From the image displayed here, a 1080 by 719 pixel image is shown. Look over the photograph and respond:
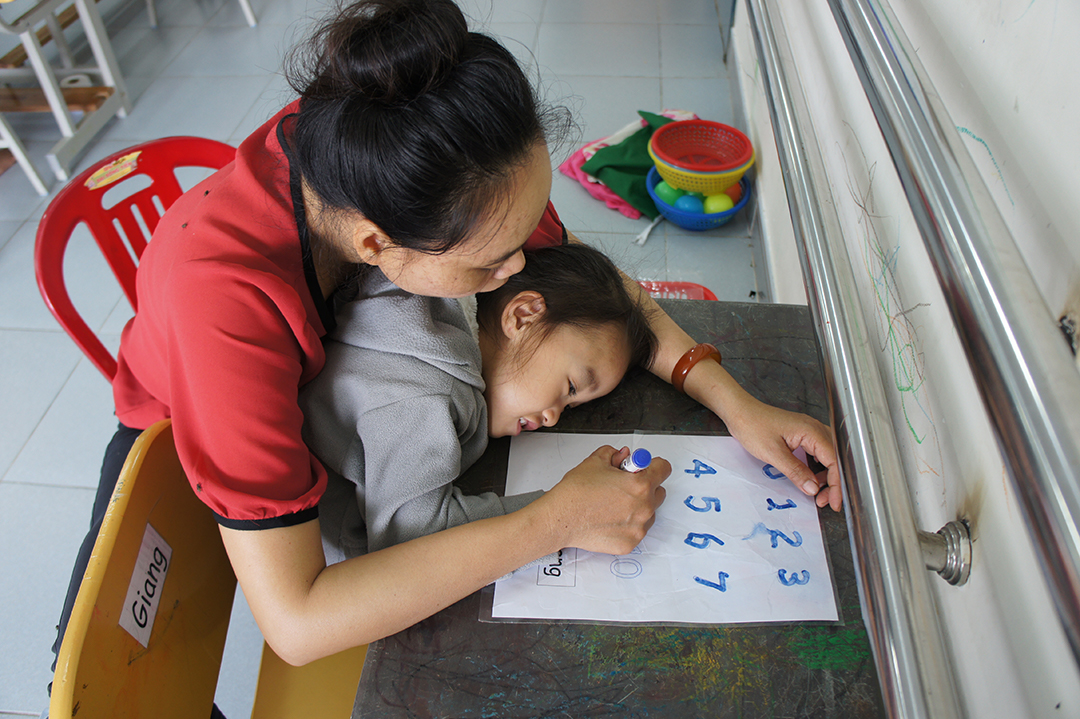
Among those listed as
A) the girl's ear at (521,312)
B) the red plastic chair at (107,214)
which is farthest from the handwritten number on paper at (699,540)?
the red plastic chair at (107,214)

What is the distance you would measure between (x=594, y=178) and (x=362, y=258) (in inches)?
82.3

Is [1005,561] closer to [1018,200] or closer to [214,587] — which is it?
[1018,200]

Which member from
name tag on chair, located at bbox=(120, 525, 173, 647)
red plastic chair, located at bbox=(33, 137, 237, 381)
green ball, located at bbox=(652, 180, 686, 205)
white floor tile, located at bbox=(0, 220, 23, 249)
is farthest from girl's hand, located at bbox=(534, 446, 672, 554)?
white floor tile, located at bbox=(0, 220, 23, 249)

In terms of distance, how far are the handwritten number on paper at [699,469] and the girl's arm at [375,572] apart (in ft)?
0.54

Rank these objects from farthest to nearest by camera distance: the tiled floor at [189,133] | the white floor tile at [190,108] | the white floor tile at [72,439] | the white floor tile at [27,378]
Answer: the white floor tile at [190,108], the white floor tile at [27,378], the white floor tile at [72,439], the tiled floor at [189,133]

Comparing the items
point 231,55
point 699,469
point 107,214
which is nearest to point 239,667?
point 107,214

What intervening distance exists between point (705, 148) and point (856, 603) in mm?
2315

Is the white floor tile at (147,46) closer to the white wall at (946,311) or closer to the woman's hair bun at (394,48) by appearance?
the woman's hair bun at (394,48)

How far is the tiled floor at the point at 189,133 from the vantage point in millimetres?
1692

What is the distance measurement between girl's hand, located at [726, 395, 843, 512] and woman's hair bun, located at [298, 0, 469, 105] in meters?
0.58

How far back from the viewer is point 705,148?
2779 mm

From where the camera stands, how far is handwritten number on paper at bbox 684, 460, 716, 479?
0.92 metres

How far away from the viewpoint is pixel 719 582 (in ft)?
2.61

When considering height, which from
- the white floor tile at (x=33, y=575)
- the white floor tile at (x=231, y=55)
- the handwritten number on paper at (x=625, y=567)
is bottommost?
the white floor tile at (x=33, y=575)
